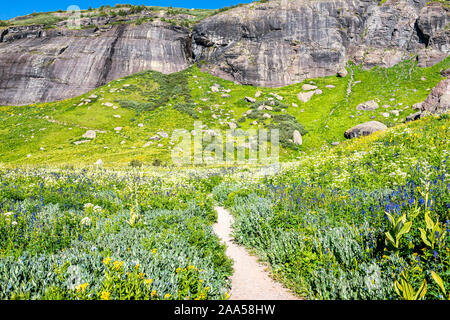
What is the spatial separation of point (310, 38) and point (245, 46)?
17.4 metres

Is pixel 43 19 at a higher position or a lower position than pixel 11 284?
higher

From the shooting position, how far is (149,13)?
257 ft

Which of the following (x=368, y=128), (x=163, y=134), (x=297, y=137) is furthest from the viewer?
(x=163, y=134)

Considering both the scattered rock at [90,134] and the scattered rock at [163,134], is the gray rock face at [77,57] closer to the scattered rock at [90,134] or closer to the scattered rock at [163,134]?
the scattered rock at [90,134]

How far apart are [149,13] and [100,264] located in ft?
307

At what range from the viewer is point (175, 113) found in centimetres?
4522

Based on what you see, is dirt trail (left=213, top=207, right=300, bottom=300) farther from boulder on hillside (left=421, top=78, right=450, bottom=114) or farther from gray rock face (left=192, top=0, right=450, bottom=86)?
gray rock face (left=192, top=0, right=450, bottom=86)

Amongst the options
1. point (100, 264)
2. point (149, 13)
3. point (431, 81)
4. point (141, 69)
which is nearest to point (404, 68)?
point (431, 81)

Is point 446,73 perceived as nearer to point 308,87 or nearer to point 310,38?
point 308,87

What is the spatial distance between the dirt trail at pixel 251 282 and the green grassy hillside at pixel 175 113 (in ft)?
78.0

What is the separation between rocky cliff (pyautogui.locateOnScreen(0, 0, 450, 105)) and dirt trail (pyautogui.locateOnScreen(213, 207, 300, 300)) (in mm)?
59791

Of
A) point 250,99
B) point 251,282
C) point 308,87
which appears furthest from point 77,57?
point 251,282
